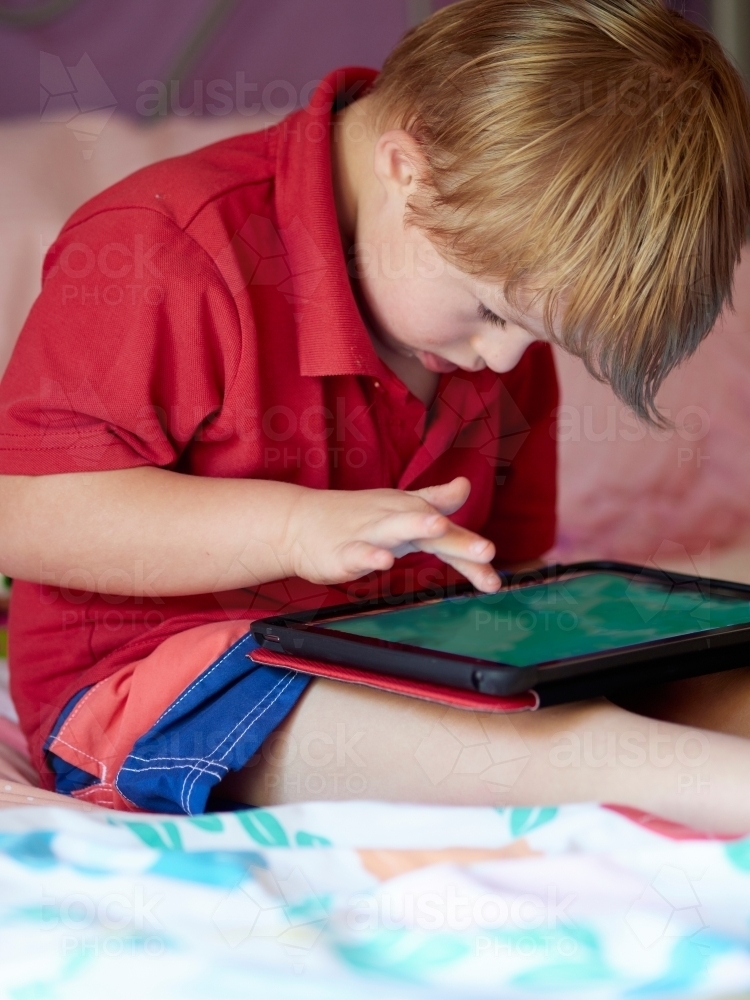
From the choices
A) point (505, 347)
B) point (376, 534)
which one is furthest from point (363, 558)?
point (505, 347)

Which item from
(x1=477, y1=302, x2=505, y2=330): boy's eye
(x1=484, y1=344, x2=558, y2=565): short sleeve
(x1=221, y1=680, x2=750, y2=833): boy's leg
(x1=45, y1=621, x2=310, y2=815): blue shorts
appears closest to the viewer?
(x1=221, y1=680, x2=750, y2=833): boy's leg

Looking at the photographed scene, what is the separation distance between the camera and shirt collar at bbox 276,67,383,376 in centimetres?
87

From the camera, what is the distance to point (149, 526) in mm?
790

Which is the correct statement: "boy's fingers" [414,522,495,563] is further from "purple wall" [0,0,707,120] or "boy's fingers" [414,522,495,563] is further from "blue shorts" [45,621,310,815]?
"purple wall" [0,0,707,120]

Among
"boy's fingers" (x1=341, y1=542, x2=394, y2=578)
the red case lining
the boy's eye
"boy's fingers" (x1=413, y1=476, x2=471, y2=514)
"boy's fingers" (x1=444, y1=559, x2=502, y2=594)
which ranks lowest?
the red case lining

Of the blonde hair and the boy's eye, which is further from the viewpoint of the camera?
the boy's eye

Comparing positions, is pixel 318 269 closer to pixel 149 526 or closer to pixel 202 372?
pixel 202 372

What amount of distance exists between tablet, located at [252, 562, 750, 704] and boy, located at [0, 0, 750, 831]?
0.12 feet

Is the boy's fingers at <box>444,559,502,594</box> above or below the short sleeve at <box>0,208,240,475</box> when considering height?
below

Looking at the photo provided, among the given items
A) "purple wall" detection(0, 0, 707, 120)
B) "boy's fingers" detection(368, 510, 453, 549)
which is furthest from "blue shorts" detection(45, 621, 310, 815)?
"purple wall" detection(0, 0, 707, 120)

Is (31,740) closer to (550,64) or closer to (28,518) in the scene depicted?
(28,518)

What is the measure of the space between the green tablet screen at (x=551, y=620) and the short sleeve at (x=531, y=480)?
253 mm

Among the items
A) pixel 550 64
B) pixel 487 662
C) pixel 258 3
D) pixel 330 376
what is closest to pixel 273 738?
pixel 487 662

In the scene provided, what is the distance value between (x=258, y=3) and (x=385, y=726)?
1267 millimetres
